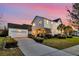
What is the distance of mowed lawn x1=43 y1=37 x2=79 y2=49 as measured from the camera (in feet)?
7.64

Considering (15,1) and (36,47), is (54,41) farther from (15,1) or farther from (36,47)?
(15,1)

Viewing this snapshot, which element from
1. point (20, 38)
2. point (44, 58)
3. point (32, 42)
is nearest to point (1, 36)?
point (20, 38)

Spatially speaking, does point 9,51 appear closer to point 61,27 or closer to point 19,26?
point 19,26

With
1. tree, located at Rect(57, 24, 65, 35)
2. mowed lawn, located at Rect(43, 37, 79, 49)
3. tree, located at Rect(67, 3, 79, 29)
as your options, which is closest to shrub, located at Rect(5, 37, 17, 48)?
mowed lawn, located at Rect(43, 37, 79, 49)

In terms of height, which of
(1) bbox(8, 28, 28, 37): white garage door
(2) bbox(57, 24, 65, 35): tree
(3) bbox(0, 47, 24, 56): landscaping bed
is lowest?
(3) bbox(0, 47, 24, 56): landscaping bed

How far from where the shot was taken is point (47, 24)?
2367 millimetres

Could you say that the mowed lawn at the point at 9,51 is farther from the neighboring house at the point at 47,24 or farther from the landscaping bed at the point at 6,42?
the neighboring house at the point at 47,24

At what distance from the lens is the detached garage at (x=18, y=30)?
2354 millimetres

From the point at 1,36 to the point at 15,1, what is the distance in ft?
1.54

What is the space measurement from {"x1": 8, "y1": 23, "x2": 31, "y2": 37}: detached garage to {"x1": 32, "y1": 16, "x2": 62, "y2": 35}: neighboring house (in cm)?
9

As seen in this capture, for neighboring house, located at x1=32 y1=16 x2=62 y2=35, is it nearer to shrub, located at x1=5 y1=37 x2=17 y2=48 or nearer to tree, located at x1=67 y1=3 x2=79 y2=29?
tree, located at x1=67 y1=3 x2=79 y2=29

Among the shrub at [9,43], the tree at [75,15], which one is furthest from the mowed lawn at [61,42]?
the shrub at [9,43]

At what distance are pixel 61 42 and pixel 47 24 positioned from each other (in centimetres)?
29

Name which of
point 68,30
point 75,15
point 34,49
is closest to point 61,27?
point 68,30
